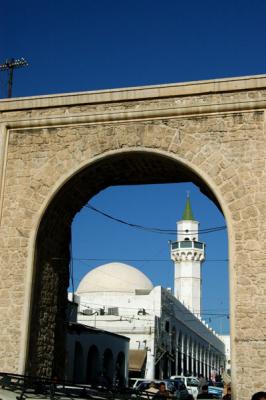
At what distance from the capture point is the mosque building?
34.6 meters

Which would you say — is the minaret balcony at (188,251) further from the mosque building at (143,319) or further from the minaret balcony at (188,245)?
the mosque building at (143,319)

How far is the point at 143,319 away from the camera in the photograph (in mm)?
34844

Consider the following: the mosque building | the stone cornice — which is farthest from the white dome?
the stone cornice

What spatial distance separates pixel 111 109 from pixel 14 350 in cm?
523

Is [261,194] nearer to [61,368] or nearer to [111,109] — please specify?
[111,109]

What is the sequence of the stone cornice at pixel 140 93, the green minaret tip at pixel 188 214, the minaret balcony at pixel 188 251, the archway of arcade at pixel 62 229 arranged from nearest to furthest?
the stone cornice at pixel 140 93, the archway of arcade at pixel 62 229, the green minaret tip at pixel 188 214, the minaret balcony at pixel 188 251

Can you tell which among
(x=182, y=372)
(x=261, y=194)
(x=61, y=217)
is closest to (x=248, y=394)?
(x=261, y=194)

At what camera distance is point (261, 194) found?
10758 millimetres

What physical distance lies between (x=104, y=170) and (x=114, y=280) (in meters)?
28.3

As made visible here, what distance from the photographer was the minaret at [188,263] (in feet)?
198

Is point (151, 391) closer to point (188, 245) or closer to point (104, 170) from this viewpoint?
point (104, 170)

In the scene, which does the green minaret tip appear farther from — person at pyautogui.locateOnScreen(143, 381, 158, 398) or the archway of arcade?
person at pyautogui.locateOnScreen(143, 381, 158, 398)

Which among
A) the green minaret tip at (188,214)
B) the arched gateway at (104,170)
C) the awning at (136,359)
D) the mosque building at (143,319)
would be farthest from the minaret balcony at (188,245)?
the arched gateway at (104,170)

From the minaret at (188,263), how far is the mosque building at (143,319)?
7855mm
